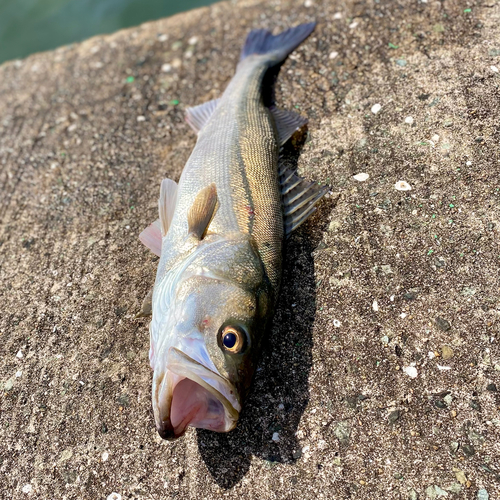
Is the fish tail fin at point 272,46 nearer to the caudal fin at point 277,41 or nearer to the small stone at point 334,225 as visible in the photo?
the caudal fin at point 277,41

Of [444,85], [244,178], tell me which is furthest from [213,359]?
[444,85]

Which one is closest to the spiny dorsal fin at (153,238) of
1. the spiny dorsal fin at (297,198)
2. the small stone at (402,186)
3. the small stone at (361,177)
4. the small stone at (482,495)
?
the spiny dorsal fin at (297,198)

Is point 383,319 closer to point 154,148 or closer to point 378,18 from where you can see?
point 154,148

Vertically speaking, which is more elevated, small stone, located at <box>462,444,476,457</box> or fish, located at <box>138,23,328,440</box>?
fish, located at <box>138,23,328,440</box>

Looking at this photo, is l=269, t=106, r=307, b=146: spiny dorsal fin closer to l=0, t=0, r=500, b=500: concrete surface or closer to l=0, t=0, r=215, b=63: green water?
l=0, t=0, r=500, b=500: concrete surface

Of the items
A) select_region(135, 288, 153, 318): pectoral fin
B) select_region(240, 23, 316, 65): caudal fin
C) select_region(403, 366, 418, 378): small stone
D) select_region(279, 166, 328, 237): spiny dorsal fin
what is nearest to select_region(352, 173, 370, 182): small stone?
select_region(279, 166, 328, 237): spiny dorsal fin
